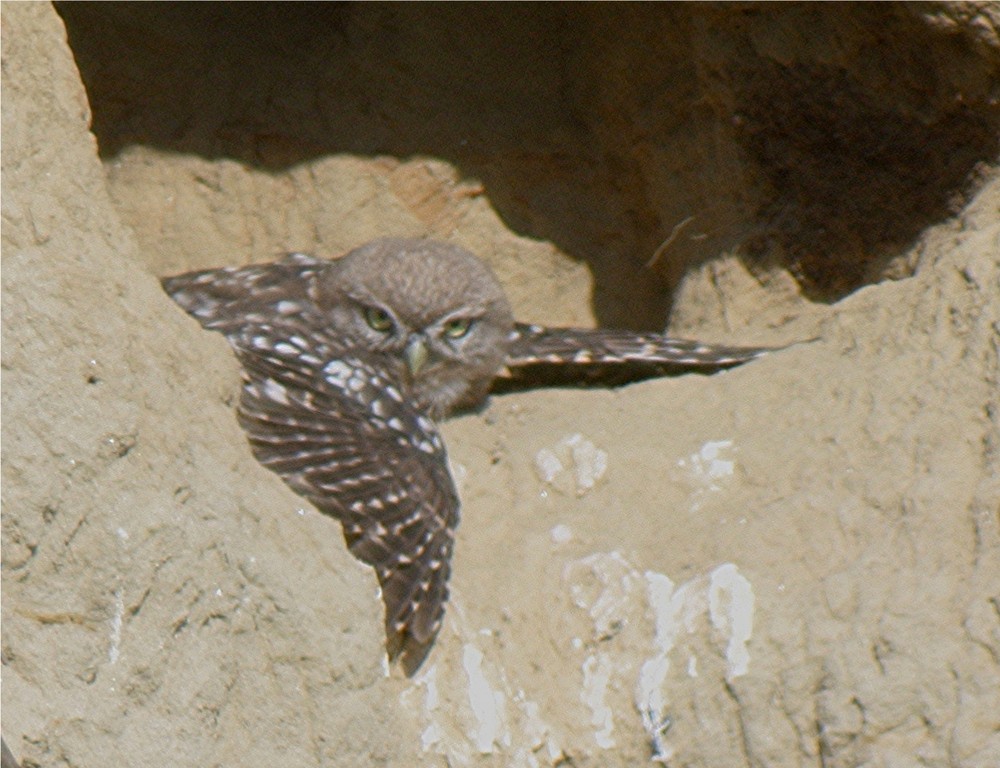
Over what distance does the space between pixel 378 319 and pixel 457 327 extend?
27 centimetres

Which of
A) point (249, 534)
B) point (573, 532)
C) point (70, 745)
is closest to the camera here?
point (70, 745)

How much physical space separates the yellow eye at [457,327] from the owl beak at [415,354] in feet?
0.32

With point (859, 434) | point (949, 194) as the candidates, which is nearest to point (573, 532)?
point (859, 434)

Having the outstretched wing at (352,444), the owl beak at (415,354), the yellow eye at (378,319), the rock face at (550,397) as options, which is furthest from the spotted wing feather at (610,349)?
the outstretched wing at (352,444)

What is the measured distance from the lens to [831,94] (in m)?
5.17

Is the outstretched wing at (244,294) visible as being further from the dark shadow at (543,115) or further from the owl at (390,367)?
the dark shadow at (543,115)

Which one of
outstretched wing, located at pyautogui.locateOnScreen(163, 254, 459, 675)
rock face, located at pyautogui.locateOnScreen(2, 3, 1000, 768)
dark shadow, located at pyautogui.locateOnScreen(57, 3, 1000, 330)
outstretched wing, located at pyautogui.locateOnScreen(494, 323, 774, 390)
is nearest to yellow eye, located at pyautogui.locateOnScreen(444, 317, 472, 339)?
outstretched wing, located at pyautogui.locateOnScreen(494, 323, 774, 390)

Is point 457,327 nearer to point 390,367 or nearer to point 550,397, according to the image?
point 390,367

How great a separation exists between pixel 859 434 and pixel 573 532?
2.63ft

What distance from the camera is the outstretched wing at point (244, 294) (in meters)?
4.98

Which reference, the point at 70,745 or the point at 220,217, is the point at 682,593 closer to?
the point at 70,745

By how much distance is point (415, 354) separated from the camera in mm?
5422

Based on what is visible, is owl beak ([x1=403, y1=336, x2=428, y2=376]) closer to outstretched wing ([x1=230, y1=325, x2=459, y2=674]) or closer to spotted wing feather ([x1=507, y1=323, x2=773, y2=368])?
spotted wing feather ([x1=507, y1=323, x2=773, y2=368])

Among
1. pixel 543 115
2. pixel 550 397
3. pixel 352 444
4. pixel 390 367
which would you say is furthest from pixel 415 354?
pixel 543 115
